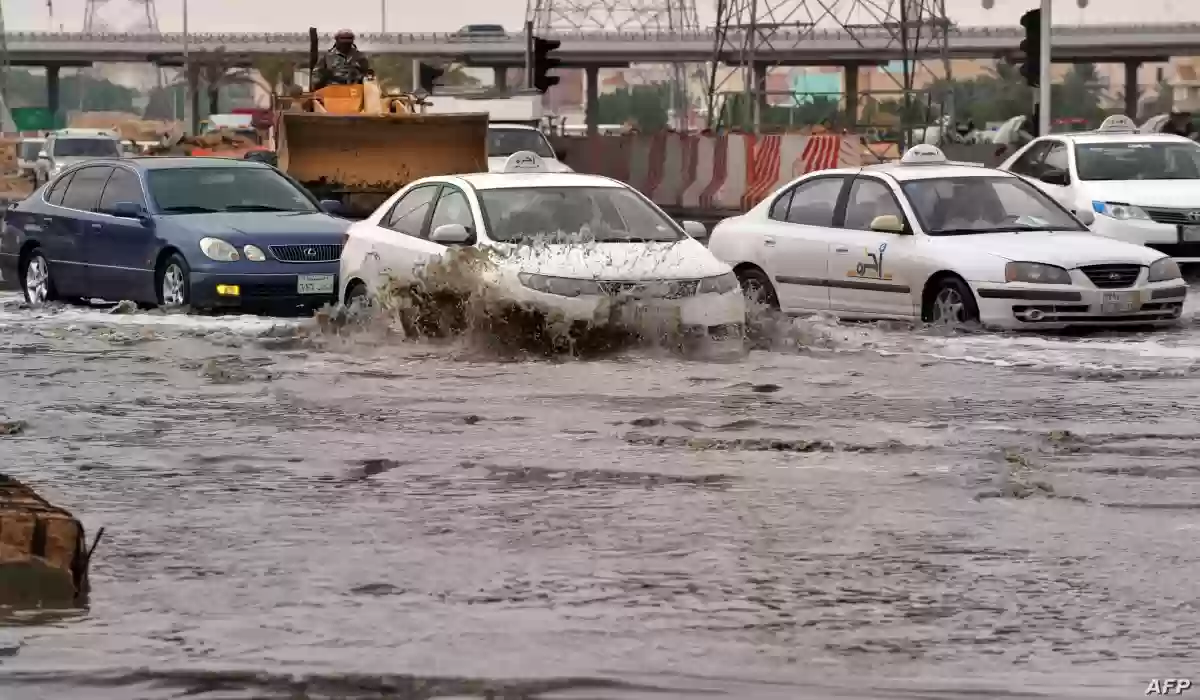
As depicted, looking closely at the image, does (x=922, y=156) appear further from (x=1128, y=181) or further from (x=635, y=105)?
(x=635, y=105)

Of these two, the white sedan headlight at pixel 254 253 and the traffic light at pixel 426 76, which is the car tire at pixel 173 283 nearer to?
the white sedan headlight at pixel 254 253

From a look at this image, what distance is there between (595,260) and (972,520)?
5.55 meters

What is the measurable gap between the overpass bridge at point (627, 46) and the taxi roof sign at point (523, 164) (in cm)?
8513

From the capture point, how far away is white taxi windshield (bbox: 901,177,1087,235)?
15.6 m

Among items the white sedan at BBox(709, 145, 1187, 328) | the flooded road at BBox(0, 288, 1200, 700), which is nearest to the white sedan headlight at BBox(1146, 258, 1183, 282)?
the white sedan at BBox(709, 145, 1187, 328)

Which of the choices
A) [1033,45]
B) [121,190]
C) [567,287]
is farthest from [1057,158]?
[567,287]

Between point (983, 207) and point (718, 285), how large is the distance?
10.4 feet

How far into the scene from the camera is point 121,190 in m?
17.9

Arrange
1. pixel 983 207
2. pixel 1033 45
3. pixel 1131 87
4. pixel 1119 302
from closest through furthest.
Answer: pixel 1119 302 → pixel 983 207 → pixel 1033 45 → pixel 1131 87

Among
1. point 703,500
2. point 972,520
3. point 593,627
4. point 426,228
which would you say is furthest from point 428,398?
point 593,627

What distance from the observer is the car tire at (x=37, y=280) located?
18359mm

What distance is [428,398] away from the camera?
11.9 m

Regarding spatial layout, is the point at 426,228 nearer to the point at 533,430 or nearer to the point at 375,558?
the point at 533,430

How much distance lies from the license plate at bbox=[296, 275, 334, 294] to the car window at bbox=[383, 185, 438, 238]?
1.69m
